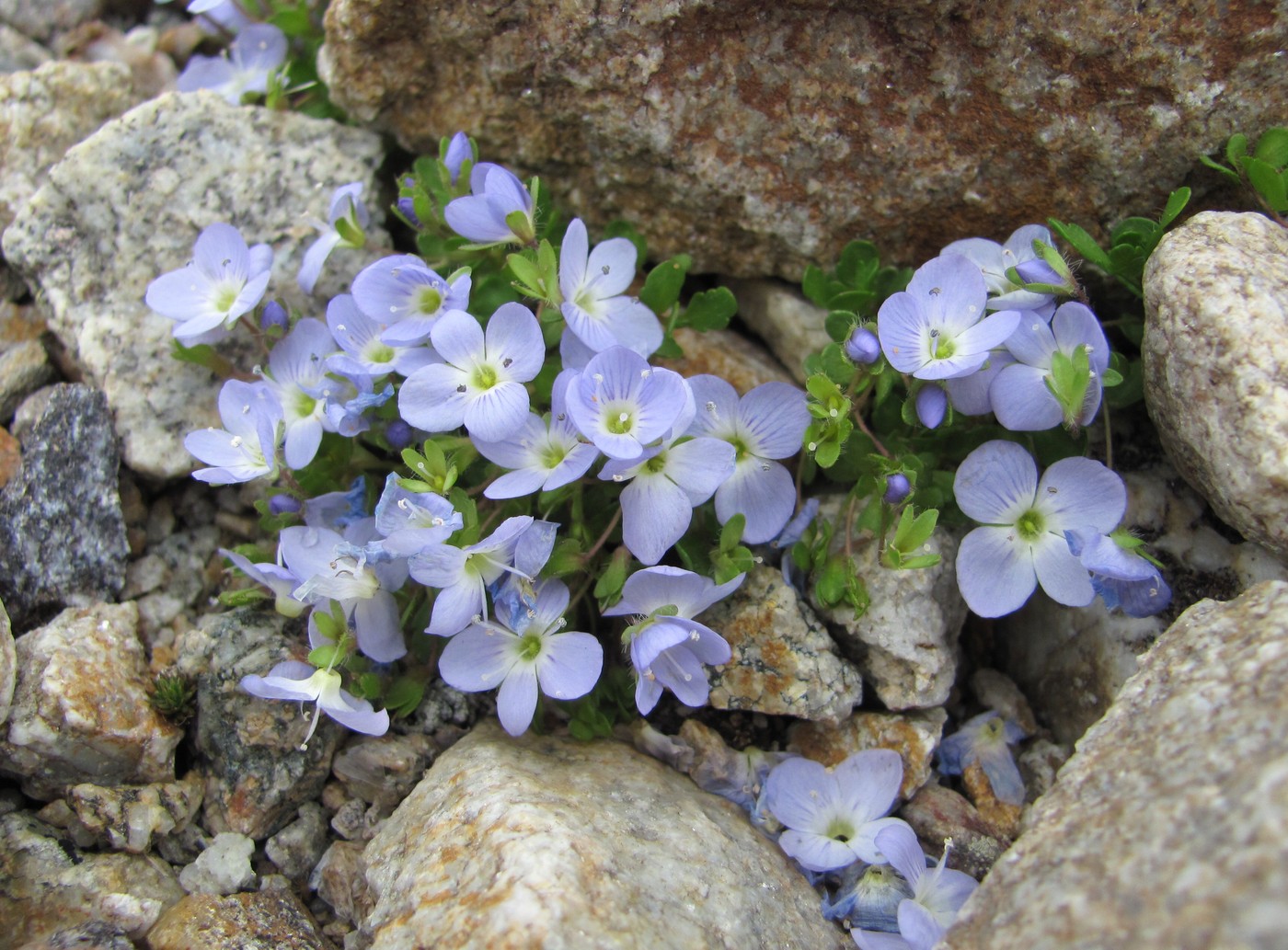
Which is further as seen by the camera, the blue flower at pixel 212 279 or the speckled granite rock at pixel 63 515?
the blue flower at pixel 212 279

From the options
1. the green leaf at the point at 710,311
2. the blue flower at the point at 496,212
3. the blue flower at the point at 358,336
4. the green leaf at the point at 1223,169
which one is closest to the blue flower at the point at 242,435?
the blue flower at the point at 358,336

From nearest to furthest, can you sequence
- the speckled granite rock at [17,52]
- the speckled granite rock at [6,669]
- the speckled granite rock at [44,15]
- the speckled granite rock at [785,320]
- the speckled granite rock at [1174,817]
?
the speckled granite rock at [1174,817] → the speckled granite rock at [6,669] → the speckled granite rock at [785,320] → the speckled granite rock at [17,52] → the speckled granite rock at [44,15]

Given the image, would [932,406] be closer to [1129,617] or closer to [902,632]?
[902,632]

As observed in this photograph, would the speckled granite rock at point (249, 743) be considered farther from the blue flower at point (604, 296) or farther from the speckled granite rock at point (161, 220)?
the blue flower at point (604, 296)

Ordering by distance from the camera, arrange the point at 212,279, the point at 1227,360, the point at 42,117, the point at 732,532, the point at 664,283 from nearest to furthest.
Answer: the point at 1227,360, the point at 732,532, the point at 664,283, the point at 212,279, the point at 42,117

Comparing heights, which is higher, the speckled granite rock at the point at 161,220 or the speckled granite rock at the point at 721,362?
the speckled granite rock at the point at 161,220

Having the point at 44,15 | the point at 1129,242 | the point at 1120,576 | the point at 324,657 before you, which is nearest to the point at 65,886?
the point at 324,657

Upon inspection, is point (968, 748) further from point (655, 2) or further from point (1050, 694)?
point (655, 2)

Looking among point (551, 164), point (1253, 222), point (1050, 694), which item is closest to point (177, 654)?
point (551, 164)
